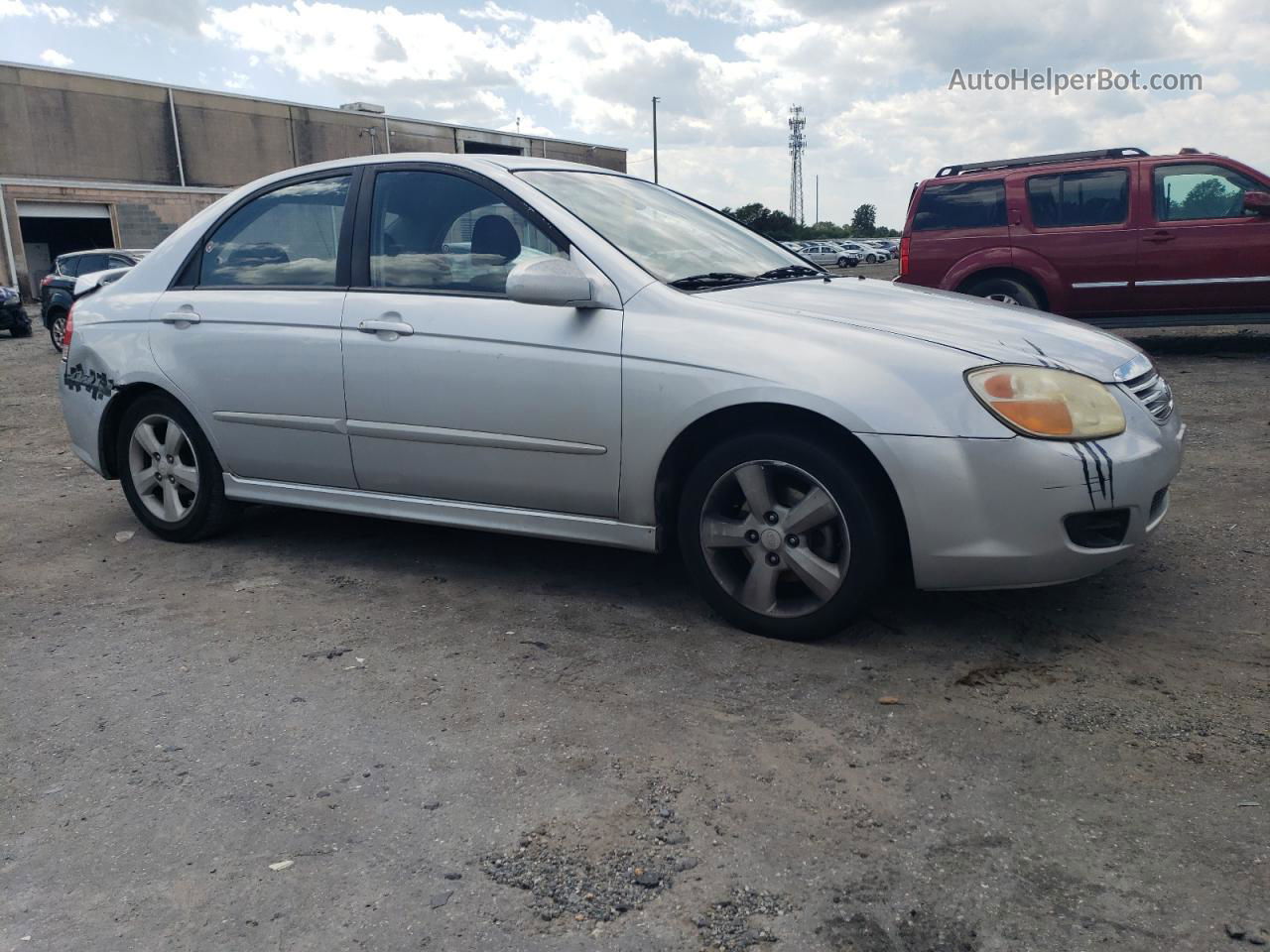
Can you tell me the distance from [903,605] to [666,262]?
150cm

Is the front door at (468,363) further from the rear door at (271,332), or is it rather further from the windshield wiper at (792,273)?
the windshield wiper at (792,273)

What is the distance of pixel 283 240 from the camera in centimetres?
470

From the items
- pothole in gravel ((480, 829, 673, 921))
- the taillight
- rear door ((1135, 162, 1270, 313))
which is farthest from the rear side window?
pothole in gravel ((480, 829, 673, 921))

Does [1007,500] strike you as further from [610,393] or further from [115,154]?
[115,154]

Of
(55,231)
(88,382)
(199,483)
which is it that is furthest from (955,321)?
(55,231)

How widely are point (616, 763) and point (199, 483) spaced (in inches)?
114

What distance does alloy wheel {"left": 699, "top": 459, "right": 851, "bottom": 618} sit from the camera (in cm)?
350

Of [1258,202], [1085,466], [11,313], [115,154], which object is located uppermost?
[115,154]

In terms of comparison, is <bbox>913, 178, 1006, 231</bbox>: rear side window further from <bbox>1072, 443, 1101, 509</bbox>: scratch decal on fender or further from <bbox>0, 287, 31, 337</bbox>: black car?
<bbox>0, 287, 31, 337</bbox>: black car

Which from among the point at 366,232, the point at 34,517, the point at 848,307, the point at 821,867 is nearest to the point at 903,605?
the point at 848,307

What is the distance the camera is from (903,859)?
2365mm

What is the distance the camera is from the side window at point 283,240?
454 centimetres

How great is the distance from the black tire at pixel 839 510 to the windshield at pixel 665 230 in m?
0.74

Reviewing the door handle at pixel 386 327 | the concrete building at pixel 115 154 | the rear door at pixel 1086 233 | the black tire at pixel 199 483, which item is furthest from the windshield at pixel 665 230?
the concrete building at pixel 115 154
